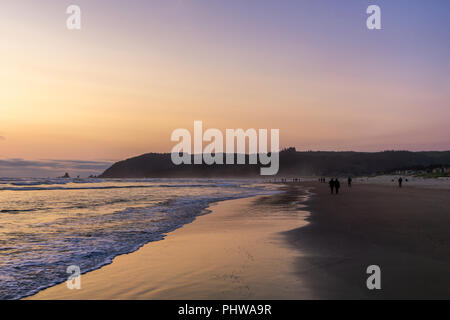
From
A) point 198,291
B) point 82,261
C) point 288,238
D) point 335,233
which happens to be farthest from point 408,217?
point 82,261

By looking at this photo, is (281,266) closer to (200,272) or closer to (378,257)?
(200,272)

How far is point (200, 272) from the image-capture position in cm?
671

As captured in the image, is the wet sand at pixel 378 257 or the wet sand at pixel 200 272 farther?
the wet sand at pixel 200 272

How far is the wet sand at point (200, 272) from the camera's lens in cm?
556

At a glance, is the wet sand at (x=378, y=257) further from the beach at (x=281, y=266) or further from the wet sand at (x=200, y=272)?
the wet sand at (x=200, y=272)

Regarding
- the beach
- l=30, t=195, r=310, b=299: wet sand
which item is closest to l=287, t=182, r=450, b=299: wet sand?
the beach

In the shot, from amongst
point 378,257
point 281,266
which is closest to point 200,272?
point 281,266

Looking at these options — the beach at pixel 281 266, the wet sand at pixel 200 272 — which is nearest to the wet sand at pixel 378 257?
the beach at pixel 281 266

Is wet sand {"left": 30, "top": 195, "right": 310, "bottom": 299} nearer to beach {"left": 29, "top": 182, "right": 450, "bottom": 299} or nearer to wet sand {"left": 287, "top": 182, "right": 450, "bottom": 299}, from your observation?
beach {"left": 29, "top": 182, "right": 450, "bottom": 299}

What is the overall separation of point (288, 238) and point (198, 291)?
5.22 metres

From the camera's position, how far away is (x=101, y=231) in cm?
1239

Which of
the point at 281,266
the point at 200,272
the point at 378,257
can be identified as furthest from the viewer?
the point at 378,257
